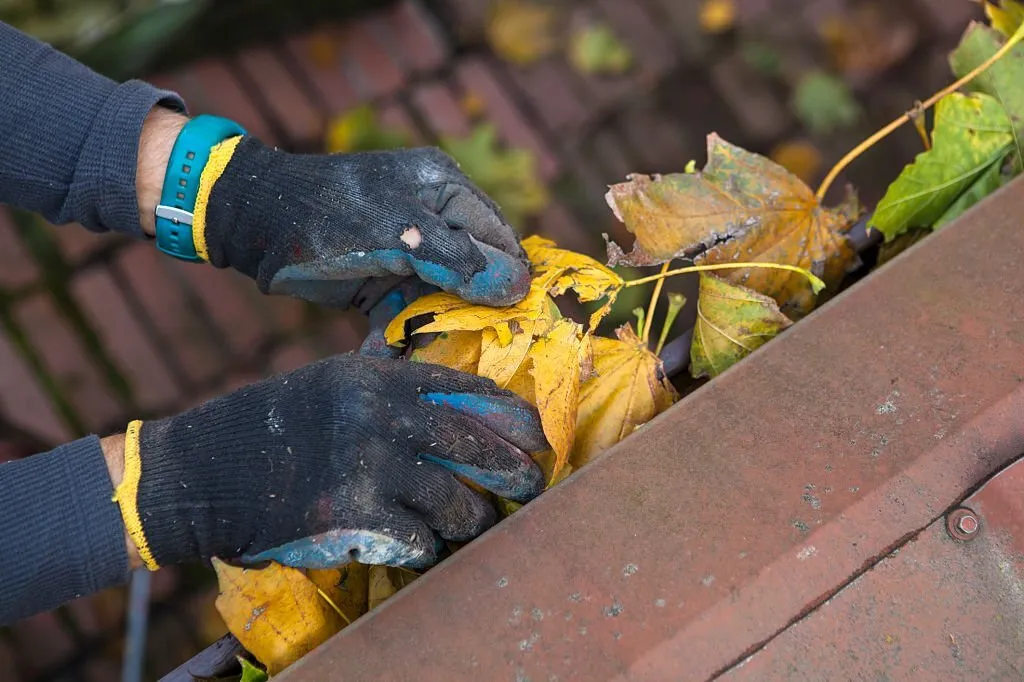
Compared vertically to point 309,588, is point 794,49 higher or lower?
lower

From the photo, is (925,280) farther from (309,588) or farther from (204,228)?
(204,228)

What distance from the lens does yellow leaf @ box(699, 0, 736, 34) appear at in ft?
7.56

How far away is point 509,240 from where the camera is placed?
1091mm

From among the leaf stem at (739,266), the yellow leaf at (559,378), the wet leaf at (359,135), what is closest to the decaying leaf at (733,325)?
the leaf stem at (739,266)

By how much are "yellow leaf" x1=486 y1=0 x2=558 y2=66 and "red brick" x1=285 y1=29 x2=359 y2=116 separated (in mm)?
389

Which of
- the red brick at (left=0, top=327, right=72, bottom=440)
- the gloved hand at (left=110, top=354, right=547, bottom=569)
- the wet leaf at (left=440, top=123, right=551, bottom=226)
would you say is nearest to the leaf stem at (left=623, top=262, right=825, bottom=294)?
the gloved hand at (left=110, top=354, right=547, bottom=569)

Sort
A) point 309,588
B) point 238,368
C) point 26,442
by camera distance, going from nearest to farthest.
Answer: point 309,588
point 26,442
point 238,368

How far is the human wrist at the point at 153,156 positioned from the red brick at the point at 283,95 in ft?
2.82

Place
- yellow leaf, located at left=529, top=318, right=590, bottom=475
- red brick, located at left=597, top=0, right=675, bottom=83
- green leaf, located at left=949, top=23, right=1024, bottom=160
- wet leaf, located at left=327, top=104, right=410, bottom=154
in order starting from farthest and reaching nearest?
red brick, located at left=597, top=0, right=675, bottom=83
wet leaf, located at left=327, top=104, right=410, bottom=154
green leaf, located at left=949, top=23, right=1024, bottom=160
yellow leaf, located at left=529, top=318, right=590, bottom=475

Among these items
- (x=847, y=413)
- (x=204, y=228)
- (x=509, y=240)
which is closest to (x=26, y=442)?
(x=204, y=228)

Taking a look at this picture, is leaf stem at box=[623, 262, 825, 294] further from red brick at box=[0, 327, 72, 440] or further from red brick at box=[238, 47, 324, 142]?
red brick at box=[0, 327, 72, 440]

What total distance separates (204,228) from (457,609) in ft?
2.17

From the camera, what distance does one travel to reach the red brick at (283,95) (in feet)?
6.82

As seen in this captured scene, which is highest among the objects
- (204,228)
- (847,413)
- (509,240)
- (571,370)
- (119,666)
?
(204,228)
